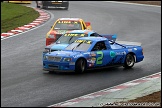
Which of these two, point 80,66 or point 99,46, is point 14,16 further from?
point 80,66

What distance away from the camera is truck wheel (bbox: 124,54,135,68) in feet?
65.5

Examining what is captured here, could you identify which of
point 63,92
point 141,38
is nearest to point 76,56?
point 63,92

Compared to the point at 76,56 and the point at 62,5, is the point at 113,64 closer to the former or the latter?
the point at 76,56

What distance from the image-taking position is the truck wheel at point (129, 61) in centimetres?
1997

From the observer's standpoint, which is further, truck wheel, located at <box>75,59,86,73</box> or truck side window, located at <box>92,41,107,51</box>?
truck side window, located at <box>92,41,107,51</box>

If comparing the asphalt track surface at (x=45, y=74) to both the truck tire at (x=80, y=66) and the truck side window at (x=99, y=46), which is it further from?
the truck side window at (x=99, y=46)

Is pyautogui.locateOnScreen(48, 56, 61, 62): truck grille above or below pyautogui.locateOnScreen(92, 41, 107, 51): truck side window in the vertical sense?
below

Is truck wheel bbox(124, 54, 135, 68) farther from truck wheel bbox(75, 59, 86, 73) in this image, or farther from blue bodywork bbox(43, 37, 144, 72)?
truck wheel bbox(75, 59, 86, 73)

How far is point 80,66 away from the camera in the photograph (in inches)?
723

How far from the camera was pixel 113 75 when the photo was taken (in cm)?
1855

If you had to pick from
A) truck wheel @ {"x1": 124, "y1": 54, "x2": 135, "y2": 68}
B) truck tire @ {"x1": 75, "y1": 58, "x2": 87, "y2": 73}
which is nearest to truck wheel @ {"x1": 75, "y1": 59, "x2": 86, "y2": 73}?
truck tire @ {"x1": 75, "y1": 58, "x2": 87, "y2": 73}

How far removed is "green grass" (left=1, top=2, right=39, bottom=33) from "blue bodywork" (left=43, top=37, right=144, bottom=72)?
12.4 metres

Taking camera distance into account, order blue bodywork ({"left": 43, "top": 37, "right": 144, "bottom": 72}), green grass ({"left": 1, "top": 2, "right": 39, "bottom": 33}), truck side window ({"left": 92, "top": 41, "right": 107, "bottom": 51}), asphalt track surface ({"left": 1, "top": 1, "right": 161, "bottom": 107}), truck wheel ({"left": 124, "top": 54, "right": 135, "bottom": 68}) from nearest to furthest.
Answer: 1. asphalt track surface ({"left": 1, "top": 1, "right": 161, "bottom": 107})
2. blue bodywork ({"left": 43, "top": 37, "right": 144, "bottom": 72})
3. truck side window ({"left": 92, "top": 41, "right": 107, "bottom": 51})
4. truck wheel ({"left": 124, "top": 54, "right": 135, "bottom": 68})
5. green grass ({"left": 1, "top": 2, "right": 39, "bottom": 33})

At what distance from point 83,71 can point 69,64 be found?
0.72 meters
